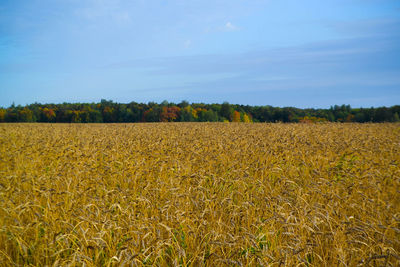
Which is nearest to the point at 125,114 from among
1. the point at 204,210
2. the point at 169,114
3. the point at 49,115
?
the point at 169,114

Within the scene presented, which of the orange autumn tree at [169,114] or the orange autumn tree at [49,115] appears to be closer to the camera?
the orange autumn tree at [169,114]

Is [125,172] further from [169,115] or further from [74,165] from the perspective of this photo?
[169,115]

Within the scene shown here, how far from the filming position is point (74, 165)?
6000 mm

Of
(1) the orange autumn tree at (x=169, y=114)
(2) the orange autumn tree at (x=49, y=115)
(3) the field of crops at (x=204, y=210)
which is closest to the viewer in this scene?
(3) the field of crops at (x=204, y=210)

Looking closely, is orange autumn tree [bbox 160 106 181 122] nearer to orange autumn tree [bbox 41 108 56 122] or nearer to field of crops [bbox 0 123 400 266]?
orange autumn tree [bbox 41 108 56 122]

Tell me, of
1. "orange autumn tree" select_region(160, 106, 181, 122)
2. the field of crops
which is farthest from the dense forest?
the field of crops

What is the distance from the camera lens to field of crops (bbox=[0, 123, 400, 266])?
2643mm

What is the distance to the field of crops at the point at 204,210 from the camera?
2.64m

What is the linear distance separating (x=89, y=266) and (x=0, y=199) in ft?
9.11

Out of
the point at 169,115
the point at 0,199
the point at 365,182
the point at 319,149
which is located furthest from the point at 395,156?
the point at 169,115

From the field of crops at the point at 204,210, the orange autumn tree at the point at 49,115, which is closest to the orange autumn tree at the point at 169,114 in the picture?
the orange autumn tree at the point at 49,115

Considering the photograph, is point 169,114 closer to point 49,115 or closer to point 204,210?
point 49,115

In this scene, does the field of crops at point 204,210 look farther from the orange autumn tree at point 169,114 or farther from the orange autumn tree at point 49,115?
the orange autumn tree at point 49,115

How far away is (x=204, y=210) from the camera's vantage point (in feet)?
10.7
